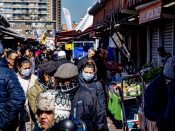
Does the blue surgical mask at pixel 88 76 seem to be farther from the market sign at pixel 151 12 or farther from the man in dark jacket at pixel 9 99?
the market sign at pixel 151 12

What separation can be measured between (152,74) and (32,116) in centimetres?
229

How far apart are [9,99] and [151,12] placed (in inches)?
290

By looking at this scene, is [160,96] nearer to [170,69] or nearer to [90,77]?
[170,69]

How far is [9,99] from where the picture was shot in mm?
6000

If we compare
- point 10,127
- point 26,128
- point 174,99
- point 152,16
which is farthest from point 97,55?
point 174,99

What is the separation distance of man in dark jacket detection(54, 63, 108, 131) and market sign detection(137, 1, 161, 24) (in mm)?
6722

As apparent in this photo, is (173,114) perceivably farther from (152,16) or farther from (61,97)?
(152,16)

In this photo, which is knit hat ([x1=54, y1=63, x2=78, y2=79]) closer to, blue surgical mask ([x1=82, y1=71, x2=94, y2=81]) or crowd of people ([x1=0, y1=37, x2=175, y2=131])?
crowd of people ([x1=0, y1=37, x2=175, y2=131])

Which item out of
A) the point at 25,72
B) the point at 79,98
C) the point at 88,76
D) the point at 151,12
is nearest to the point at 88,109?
the point at 79,98

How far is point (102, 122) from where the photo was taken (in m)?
5.79

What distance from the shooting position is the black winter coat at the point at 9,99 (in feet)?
19.5

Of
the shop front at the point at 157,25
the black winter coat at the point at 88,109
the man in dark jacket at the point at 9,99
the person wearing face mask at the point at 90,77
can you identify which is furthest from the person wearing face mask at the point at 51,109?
the shop front at the point at 157,25

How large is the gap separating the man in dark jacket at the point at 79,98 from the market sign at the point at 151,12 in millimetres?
6722

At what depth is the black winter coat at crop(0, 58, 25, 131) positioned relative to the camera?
596 cm
